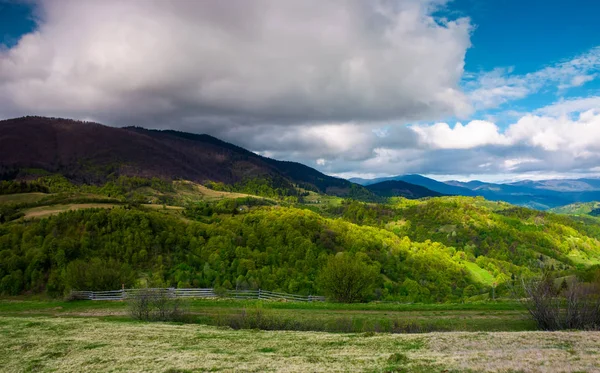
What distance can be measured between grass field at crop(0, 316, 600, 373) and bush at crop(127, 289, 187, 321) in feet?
31.3

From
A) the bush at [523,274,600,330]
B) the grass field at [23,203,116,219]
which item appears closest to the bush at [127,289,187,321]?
the bush at [523,274,600,330]

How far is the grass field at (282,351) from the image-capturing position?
1719 centimetres

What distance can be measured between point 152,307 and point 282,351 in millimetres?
24175

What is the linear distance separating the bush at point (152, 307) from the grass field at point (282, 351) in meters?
9.53

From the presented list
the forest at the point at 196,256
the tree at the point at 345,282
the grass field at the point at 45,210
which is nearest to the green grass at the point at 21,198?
the forest at the point at 196,256

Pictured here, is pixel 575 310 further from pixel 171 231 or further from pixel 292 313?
pixel 171 231

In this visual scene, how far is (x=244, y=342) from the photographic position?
25562 mm

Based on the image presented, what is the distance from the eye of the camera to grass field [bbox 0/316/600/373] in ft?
56.4

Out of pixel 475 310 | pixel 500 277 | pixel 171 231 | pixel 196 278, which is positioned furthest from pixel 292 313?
pixel 500 277

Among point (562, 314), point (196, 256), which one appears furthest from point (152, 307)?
point (196, 256)

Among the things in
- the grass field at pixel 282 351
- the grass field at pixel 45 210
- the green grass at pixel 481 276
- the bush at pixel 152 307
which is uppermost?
the grass field at pixel 45 210

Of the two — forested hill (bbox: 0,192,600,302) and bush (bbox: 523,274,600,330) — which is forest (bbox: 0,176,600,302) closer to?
forested hill (bbox: 0,192,600,302)

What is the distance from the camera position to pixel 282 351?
22.3m

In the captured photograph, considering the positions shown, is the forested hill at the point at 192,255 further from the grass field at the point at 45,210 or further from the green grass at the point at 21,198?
the green grass at the point at 21,198
